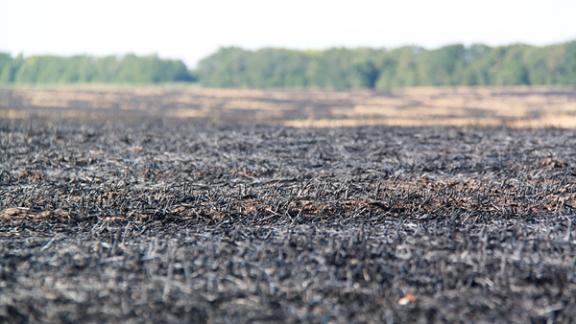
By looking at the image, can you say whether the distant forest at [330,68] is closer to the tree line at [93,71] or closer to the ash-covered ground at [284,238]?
the tree line at [93,71]

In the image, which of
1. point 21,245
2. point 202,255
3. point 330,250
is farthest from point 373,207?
point 21,245

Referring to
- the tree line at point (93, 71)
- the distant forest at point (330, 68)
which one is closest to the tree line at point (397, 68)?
the distant forest at point (330, 68)

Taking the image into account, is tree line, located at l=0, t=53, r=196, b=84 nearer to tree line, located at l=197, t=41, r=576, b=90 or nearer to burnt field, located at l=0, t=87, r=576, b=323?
tree line, located at l=197, t=41, r=576, b=90

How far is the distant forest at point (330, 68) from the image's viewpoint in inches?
2923

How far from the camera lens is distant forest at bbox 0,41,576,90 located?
74.2 metres

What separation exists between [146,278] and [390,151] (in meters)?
10.2

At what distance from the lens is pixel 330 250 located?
6699 millimetres

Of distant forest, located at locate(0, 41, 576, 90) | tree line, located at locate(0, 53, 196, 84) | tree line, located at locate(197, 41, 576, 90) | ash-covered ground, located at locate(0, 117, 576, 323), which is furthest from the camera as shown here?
tree line, located at locate(0, 53, 196, 84)

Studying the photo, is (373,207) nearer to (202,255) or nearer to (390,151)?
(202,255)

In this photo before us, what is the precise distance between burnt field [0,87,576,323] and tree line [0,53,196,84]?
256ft

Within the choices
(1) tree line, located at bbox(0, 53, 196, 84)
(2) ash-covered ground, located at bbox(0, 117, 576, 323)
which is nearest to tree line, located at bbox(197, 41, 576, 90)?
(1) tree line, located at bbox(0, 53, 196, 84)

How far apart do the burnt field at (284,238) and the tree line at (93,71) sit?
7805 centimetres

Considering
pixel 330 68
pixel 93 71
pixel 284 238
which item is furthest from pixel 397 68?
pixel 284 238

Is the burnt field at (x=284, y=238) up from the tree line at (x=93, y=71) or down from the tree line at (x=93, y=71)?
up
